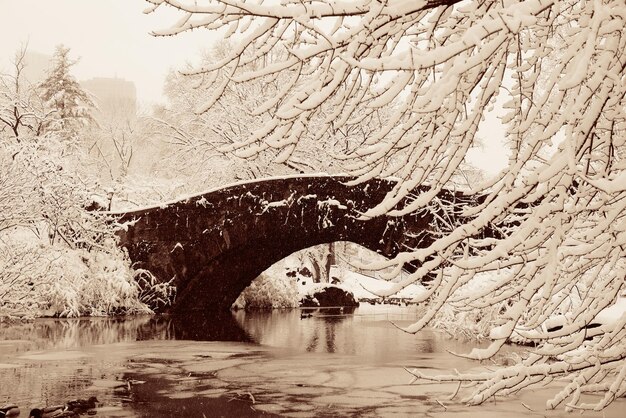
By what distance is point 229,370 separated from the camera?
949 cm

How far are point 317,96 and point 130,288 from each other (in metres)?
15.4

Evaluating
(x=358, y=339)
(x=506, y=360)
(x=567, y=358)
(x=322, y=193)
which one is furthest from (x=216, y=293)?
(x=567, y=358)

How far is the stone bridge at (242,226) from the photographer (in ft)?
56.0

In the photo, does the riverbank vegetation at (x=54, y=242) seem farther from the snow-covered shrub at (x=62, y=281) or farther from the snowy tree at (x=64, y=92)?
the snowy tree at (x=64, y=92)

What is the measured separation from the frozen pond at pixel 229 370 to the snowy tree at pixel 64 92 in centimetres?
2636

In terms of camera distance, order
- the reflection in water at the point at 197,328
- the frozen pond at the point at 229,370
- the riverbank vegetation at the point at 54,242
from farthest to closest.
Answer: the riverbank vegetation at the point at 54,242, the reflection in water at the point at 197,328, the frozen pond at the point at 229,370

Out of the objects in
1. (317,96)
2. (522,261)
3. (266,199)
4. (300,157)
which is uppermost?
(300,157)

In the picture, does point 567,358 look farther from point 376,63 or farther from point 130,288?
point 130,288

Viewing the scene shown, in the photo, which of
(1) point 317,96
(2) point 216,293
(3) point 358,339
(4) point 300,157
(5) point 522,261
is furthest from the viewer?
(4) point 300,157

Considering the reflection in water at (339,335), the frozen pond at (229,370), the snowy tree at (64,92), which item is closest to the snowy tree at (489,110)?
the frozen pond at (229,370)

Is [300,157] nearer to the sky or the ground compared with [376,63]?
nearer to the sky

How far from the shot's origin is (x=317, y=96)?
269cm

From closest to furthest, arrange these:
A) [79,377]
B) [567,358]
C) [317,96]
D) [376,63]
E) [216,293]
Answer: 1. [376,63]
2. [317,96]
3. [567,358]
4. [79,377]
5. [216,293]

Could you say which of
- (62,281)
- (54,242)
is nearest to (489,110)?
(62,281)
